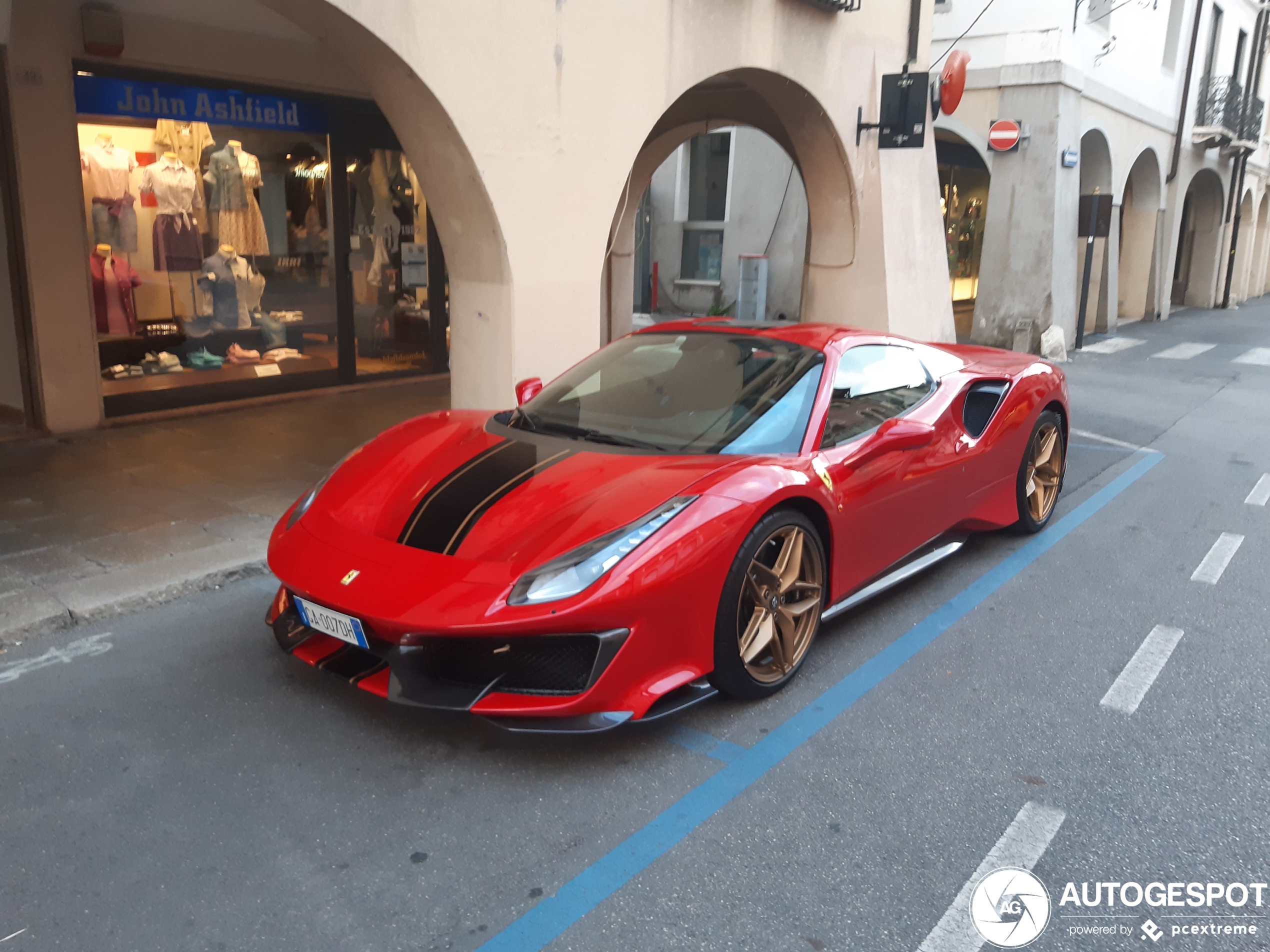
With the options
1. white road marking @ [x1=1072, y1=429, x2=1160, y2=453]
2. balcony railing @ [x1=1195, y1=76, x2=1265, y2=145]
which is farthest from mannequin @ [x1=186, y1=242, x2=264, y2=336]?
balcony railing @ [x1=1195, y1=76, x2=1265, y2=145]

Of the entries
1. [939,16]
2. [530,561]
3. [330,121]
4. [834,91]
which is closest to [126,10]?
[330,121]

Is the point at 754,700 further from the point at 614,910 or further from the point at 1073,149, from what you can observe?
the point at 1073,149

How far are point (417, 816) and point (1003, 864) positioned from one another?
166 centimetres

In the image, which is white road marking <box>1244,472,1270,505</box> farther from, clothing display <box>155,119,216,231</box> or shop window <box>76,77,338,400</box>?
clothing display <box>155,119,216,231</box>

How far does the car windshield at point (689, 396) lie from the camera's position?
3971mm

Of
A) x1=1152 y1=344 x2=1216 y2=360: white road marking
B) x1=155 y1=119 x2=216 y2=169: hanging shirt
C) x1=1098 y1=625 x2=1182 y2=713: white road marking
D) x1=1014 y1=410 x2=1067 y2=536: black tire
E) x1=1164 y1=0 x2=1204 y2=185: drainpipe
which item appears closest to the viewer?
x1=1098 y1=625 x2=1182 y2=713: white road marking

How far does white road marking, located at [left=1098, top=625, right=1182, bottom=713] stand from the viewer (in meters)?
3.76

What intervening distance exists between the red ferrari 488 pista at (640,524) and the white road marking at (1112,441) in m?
4.08

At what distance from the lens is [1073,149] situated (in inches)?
648

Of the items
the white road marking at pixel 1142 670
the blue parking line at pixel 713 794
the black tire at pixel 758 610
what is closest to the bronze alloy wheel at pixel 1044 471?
the blue parking line at pixel 713 794

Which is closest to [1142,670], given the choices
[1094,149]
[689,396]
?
→ [689,396]

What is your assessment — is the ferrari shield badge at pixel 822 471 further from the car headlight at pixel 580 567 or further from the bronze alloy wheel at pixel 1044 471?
the bronze alloy wheel at pixel 1044 471

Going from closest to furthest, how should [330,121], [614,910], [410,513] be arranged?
[614,910], [410,513], [330,121]

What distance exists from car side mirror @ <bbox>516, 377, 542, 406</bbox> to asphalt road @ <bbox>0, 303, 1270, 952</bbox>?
1524 millimetres
